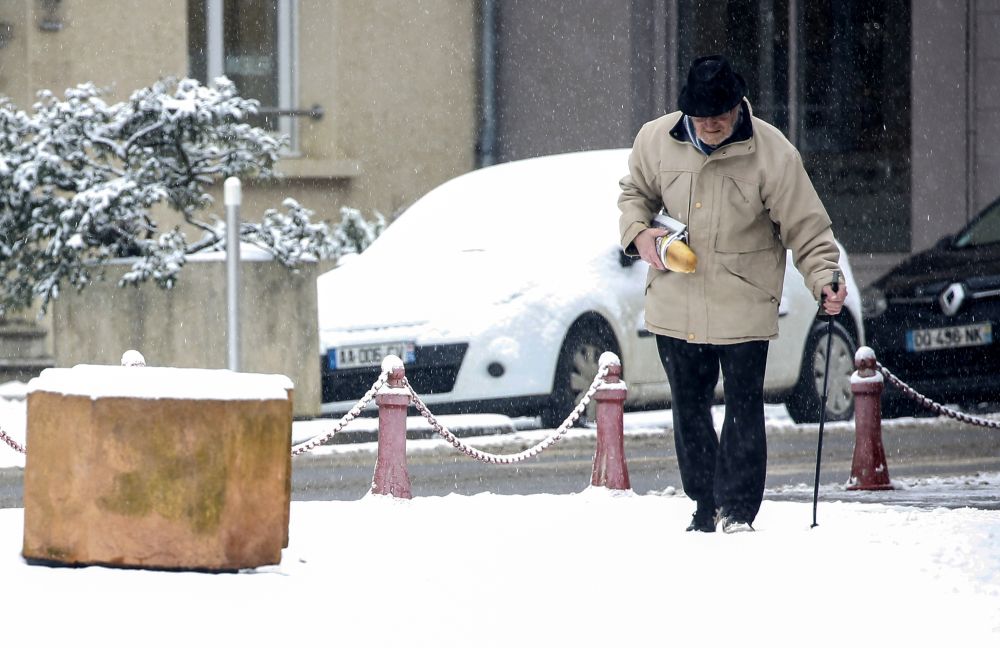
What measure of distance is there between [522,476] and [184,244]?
365cm

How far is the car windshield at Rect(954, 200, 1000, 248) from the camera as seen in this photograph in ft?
45.8

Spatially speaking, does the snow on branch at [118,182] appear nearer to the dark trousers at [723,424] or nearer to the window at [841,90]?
the dark trousers at [723,424]

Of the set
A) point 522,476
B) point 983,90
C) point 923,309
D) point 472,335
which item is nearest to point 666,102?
point 983,90

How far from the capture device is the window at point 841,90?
66.7 feet

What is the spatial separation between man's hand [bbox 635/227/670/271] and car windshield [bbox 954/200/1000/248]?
7131 millimetres

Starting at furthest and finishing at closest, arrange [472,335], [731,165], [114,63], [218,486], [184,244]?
1. [114,63]
2. [184,244]
3. [472,335]
4. [731,165]
5. [218,486]

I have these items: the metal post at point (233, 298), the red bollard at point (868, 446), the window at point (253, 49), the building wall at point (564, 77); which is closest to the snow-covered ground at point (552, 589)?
the red bollard at point (868, 446)

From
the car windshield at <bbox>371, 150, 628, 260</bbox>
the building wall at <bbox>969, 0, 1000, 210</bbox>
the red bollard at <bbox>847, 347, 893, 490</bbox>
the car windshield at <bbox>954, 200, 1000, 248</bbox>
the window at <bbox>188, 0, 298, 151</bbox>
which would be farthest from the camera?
the building wall at <bbox>969, 0, 1000, 210</bbox>

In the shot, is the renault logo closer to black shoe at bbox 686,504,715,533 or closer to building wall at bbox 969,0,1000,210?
black shoe at bbox 686,504,715,533

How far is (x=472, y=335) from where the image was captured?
12023 mm

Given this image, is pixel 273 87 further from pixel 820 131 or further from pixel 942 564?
pixel 942 564

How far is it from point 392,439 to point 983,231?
655cm

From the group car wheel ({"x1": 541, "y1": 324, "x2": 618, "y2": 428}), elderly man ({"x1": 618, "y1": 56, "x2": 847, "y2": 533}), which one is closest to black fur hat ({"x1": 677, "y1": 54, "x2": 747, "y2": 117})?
elderly man ({"x1": 618, "y1": 56, "x2": 847, "y2": 533})

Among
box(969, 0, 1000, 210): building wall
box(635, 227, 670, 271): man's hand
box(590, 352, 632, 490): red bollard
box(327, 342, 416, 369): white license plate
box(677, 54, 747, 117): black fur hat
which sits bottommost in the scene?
box(590, 352, 632, 490): red bollard
